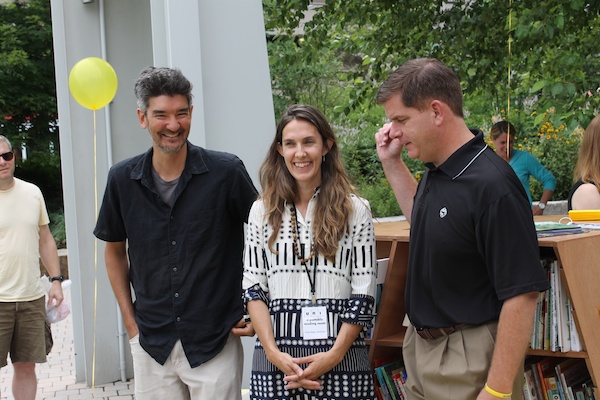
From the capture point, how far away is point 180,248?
325cm

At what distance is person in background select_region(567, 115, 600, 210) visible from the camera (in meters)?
4.11

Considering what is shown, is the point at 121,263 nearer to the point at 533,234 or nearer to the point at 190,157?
the point at 190,157

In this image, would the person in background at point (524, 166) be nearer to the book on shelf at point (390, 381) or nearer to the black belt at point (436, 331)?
the book on shelf at point (390, 381)

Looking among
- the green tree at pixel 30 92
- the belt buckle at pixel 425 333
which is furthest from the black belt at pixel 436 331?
the green tree at pixel 30 92

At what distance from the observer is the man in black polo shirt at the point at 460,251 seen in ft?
7.75

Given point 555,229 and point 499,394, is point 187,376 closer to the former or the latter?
point 499,394

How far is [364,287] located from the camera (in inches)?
115

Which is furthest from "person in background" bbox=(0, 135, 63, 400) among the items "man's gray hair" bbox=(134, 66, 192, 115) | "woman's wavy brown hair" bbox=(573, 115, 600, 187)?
"woman's wavy brown hair" bbox=(573, 115, 600, 187)

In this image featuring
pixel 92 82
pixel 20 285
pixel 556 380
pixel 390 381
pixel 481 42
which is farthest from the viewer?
pixel 481 42

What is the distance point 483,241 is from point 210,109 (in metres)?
2.76

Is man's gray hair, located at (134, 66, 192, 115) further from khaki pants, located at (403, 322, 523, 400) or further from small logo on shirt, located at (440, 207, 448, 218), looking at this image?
khaki pants, located at (403, 322, 523, 400)

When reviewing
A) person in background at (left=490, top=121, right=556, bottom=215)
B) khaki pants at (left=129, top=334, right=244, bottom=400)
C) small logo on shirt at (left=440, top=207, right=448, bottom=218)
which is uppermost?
person in background at (left=490, top=121, right=556, bottom=215)

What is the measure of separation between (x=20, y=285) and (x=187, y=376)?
279cm

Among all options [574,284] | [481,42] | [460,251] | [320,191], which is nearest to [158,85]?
[320,191]
